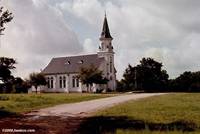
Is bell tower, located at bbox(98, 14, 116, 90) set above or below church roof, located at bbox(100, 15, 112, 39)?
below

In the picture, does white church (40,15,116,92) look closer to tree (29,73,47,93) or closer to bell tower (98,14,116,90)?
bell tower (98,14,116,90)

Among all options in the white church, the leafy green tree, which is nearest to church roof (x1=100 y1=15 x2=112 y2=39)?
the white church

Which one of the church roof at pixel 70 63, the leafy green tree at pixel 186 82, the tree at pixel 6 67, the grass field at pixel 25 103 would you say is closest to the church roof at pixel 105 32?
the church roof at pixel 70 63

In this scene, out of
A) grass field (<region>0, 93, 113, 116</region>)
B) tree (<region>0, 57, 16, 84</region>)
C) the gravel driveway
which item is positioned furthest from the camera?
tree (<region>0, 57, 16, 84</region>)

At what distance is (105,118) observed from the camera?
887 inches

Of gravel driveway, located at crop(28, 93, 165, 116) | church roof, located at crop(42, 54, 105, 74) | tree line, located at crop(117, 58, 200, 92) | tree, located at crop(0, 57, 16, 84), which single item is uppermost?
church roof, located at crop(42, 54, 105, 74)

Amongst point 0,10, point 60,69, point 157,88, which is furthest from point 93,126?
point 60,69

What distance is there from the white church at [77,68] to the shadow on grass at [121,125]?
8735 centimetres

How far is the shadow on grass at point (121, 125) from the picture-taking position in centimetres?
1801

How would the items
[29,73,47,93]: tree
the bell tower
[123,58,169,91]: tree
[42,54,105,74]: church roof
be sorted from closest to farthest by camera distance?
1. [29,73,47,93]: tree
2. [123,58,169,91]: tree
3. the bell tower
4. [42,54,105,74]: church roof

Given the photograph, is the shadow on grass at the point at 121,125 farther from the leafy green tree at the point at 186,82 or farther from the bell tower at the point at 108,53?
the bell tower at the point at 108,53

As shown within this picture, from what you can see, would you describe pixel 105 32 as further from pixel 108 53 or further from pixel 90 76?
pixel 90 76

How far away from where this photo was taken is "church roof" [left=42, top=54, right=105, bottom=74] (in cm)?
11699

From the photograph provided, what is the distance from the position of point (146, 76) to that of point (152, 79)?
1.89 metres
